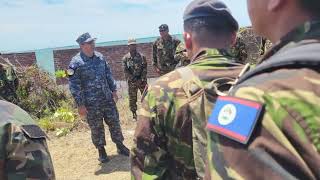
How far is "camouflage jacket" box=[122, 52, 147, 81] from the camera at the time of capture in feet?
30.2

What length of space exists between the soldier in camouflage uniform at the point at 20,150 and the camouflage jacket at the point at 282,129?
1264mm

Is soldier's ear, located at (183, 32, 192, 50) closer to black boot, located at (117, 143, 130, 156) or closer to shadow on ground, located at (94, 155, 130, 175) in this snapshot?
shadow on ground, located at (94, 155, 130, 175)

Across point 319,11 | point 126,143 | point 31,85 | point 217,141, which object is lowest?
point 126,143

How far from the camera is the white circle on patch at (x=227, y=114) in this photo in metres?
0.90

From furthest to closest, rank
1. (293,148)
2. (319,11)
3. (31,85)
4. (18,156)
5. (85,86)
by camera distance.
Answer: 1. (31,85)
2. (85,86)
3. (18,156)
4. (319,11)
5. (293,148)

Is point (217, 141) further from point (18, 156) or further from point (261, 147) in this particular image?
point (18, 156)

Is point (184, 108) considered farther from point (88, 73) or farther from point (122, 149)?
point (122, 149)

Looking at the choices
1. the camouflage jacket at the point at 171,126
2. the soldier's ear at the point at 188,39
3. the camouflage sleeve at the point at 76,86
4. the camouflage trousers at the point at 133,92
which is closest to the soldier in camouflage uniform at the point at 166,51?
the camouflage trousers at the point at 133,92

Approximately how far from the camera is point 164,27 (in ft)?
29.0

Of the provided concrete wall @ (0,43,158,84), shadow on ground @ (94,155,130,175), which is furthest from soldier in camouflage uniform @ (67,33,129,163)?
A: concrete wall @ (0,43,158,84)

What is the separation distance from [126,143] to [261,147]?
6672 mm

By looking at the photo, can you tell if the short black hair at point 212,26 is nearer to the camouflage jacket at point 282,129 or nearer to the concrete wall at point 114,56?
the camouflage jacket at point 282,129

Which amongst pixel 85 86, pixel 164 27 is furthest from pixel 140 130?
pixel 164 27

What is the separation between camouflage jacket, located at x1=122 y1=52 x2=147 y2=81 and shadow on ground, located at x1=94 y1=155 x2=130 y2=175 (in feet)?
8.94
